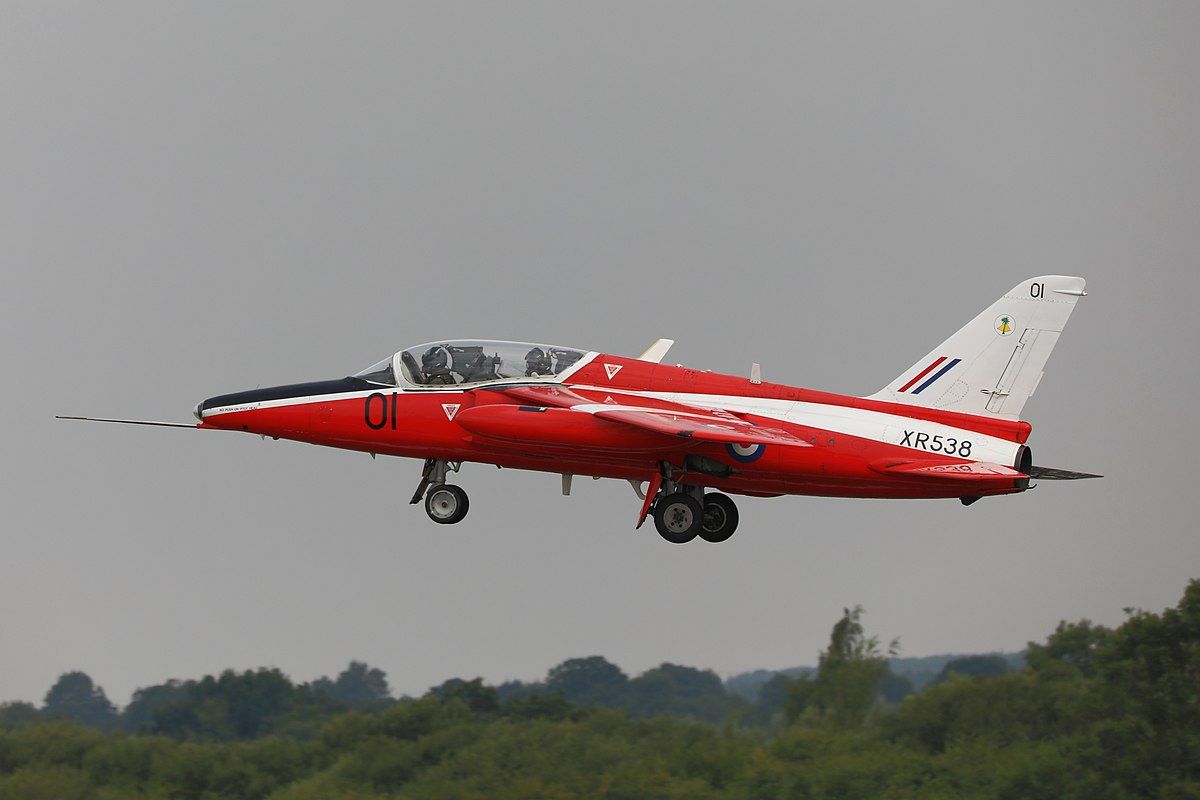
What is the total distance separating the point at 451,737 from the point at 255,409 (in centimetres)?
4680

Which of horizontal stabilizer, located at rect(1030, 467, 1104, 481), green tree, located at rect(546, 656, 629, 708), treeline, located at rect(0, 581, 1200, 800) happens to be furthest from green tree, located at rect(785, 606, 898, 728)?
horizontal stabilizer, located at rect(1030, 467, 1104, 481)

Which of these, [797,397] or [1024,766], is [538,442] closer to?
[797,397]

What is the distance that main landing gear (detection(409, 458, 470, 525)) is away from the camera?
2692 centimetres

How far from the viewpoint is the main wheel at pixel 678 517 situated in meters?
25.7

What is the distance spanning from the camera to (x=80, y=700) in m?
107

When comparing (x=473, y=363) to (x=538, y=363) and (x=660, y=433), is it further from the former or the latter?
(x=660, y=433)

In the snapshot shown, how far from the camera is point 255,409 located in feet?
90.4

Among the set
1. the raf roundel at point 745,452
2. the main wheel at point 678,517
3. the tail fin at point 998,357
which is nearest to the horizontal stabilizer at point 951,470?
the tail fin at point 998,357

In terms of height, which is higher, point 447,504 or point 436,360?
point 436,360

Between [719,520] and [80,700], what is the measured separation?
90.2m

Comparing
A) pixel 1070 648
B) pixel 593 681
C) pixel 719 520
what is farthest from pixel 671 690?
pixel 719 520

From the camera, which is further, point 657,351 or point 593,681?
point 593,681

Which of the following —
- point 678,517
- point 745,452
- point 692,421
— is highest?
point 692,421

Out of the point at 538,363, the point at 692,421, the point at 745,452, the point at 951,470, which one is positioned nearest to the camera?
the point at 951,470
